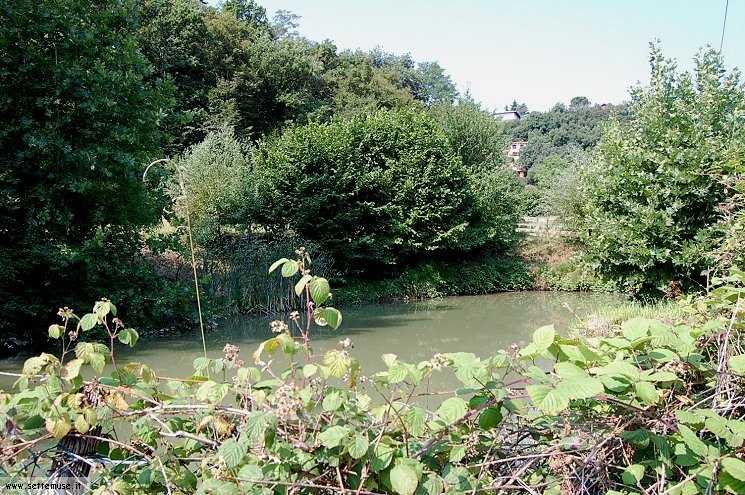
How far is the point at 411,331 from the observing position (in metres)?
14.1

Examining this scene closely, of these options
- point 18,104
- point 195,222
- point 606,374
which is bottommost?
point 606,374

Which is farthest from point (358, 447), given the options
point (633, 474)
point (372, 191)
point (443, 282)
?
point (443, 282)

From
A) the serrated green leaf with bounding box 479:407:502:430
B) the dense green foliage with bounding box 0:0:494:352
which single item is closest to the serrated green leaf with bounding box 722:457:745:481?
the serrated green leaf with bounding box 479:407:502:430

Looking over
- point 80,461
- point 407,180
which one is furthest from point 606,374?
point 407,180

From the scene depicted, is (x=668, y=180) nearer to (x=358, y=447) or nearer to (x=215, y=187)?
(x=358, y=447)

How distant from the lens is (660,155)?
1016 cm

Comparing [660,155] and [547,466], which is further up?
[660,155]

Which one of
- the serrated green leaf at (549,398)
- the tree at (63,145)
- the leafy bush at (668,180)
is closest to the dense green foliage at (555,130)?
the leafy bush at (668,180)

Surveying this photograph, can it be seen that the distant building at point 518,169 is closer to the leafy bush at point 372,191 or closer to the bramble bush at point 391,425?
the leafy bush at point 372,191

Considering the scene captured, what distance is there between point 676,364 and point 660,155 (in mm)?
9453

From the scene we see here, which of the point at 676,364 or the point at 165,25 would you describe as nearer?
the point at 676,364

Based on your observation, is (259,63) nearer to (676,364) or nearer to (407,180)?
(407,180)

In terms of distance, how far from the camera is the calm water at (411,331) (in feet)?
35.2

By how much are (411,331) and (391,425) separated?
1261cm
